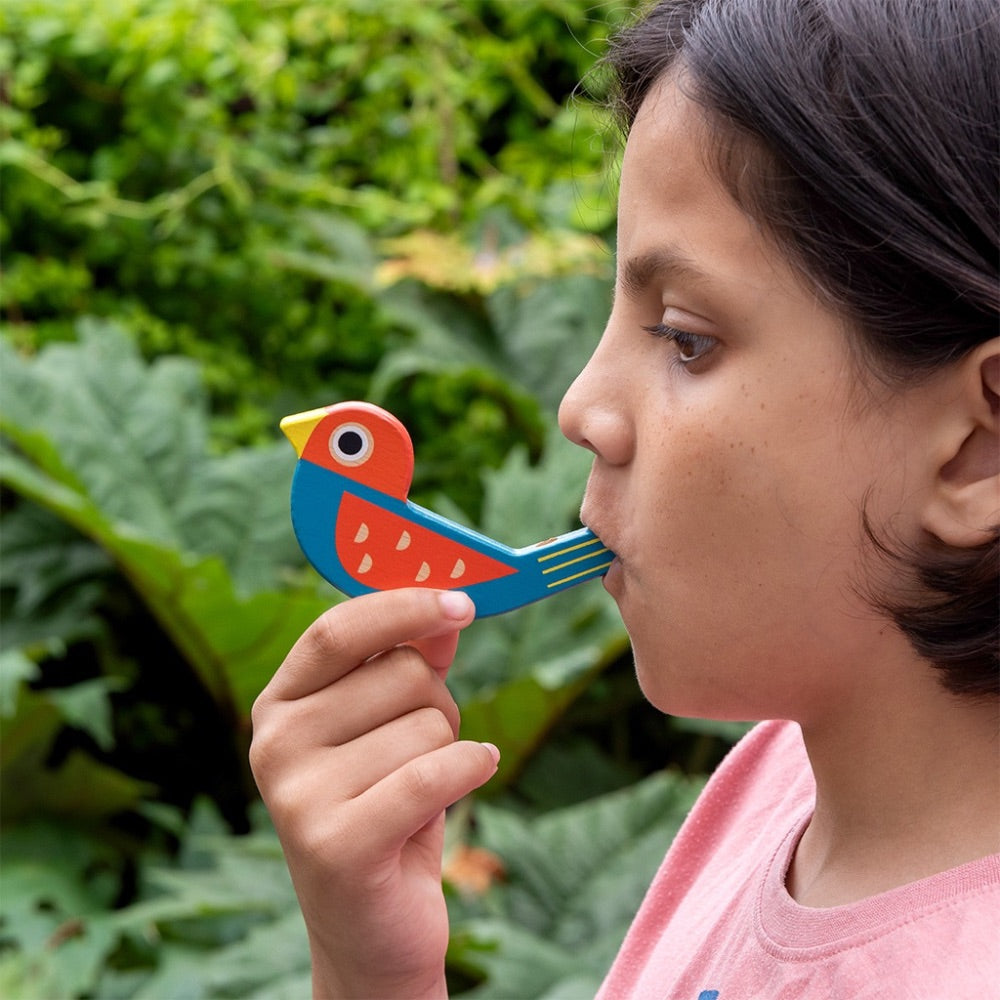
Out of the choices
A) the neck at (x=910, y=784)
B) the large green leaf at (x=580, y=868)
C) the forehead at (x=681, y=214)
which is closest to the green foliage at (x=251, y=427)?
the large green leaf at (x=580, y=868)

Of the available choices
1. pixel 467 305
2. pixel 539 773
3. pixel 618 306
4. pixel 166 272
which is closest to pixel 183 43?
pixel 166 272

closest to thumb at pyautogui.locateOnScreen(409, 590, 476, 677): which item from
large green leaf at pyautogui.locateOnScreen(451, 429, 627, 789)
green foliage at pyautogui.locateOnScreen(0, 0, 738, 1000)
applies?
green foliage at pyautogui.locateOnScreen(0, 0, 738, 1000)

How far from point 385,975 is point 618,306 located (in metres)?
0.49

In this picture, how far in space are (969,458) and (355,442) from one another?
0.37 metres

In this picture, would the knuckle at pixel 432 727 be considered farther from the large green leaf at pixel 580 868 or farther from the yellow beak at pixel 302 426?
the large green leaf at pixel 580 868

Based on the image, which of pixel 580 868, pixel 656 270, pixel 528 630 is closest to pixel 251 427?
pixel 528 630

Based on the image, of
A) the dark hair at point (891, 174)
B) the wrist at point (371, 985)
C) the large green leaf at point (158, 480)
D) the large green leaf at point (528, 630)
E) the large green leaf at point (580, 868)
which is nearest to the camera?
the dark hair at point (891, 174)

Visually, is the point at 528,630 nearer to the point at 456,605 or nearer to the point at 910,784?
the point at 456,605

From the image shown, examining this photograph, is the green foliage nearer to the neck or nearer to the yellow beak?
the yellow beak

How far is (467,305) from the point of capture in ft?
10.8

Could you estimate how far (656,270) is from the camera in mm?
765

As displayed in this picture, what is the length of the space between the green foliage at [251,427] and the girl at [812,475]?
0.37 metres

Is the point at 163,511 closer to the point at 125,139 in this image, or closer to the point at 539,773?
the point at 539,773

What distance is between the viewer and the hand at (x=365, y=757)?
2.84ft
